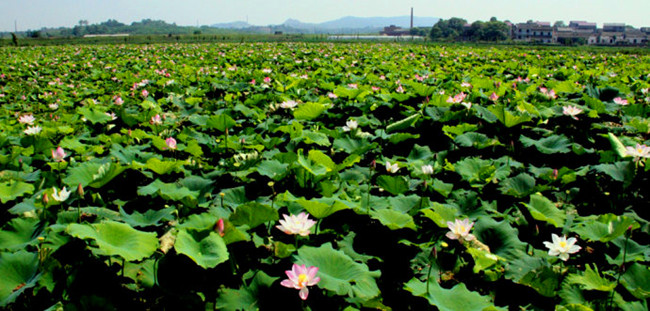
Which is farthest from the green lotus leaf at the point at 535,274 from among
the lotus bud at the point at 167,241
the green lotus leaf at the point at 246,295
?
the lotus bud at the point at 167,241

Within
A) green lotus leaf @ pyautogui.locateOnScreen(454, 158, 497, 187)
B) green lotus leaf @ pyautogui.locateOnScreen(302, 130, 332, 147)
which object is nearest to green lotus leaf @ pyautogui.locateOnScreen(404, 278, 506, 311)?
green lotus leaf @ pyautogui.locateOnScreen(454, 158, 497, 187)

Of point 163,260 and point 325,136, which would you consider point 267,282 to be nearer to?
point 163,260

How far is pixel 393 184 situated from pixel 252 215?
74cm

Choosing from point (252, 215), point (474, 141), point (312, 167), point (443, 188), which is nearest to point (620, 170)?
point (474, 141)

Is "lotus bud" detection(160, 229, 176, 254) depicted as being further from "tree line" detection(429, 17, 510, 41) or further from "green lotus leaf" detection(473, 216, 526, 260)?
"tree line" detection(429, 17, 510, 41)

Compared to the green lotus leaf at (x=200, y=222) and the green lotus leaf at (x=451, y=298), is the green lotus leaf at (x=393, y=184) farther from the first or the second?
the green lotus leaf at (x=200, y=222)

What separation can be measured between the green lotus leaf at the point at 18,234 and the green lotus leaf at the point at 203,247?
608mm

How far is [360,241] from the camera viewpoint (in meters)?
1.61

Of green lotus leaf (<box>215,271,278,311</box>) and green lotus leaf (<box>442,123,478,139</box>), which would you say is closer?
green lotus leaf (<box>215,271,278,311</box>)

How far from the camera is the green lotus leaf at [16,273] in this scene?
1.20 meters

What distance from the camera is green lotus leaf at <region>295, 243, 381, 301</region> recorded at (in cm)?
124

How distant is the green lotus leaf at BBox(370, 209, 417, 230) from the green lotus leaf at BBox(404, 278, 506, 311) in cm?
26

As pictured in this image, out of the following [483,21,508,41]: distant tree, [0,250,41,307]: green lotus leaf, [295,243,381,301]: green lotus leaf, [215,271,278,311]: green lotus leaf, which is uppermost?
[483,21,508,41]: distant tree

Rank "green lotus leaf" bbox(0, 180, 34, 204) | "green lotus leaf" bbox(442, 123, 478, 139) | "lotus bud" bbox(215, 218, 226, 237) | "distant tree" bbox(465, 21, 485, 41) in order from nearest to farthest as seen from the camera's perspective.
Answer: "lotus bud" bbox(215, 218, 226, 237) → "green lotus leaf" bbox(0, 180, 34, 204) → "green lotus leaf" bbox(442, 123, 478, 139) → "distant tree" bbox(465, 21, 485, 41)
